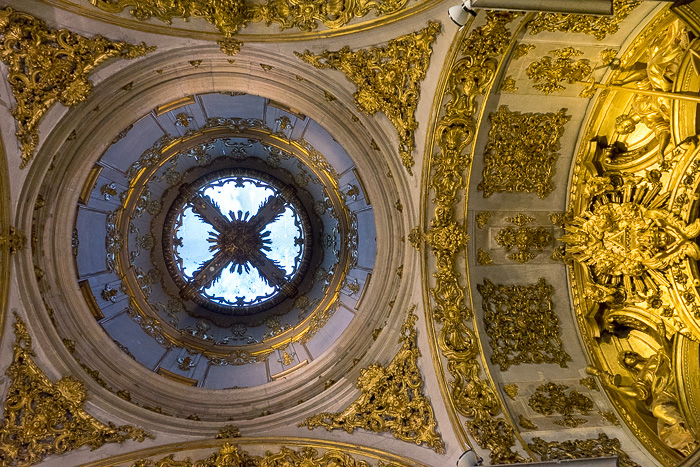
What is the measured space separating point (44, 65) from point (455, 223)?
256 inches

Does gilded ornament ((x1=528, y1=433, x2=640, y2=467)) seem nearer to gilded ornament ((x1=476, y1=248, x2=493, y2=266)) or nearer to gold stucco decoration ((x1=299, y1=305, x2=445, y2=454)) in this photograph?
gold stucco decoration ((x1=299, y1=305, x2=445, y2=454))

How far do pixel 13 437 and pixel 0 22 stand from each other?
5945 mm

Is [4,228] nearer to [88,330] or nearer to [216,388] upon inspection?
[88,330]

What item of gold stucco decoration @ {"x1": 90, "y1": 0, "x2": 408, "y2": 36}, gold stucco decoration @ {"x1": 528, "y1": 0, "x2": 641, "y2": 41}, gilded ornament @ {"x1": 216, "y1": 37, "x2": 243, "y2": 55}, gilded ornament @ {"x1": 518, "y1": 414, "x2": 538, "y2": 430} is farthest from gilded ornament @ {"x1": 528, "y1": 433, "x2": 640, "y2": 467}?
gilded ornament @ {"x1": 216, "y1": 37, "x2": 243, "y2": 55}

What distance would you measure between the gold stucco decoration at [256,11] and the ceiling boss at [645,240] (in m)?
3.72

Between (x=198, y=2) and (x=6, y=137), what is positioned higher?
(x=198, y=2)

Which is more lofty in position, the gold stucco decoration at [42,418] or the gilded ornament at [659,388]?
the gilded ornament at [659,388]

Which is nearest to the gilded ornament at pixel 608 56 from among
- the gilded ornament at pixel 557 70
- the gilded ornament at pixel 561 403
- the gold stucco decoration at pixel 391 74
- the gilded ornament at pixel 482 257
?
the gilded ornament at pixel 557 70

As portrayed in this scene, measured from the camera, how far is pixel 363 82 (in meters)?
7.15

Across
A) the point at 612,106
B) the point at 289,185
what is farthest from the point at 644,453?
the point at 289,185

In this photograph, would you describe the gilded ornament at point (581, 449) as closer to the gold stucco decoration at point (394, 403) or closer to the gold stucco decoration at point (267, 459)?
the gold stucco decoration at point (394, 403)

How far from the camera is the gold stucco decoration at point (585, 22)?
6.35 meters

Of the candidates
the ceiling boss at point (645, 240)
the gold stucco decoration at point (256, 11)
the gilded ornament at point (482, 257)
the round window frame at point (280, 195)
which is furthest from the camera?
the round window frame at point (280, 195)

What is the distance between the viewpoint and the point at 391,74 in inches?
279
